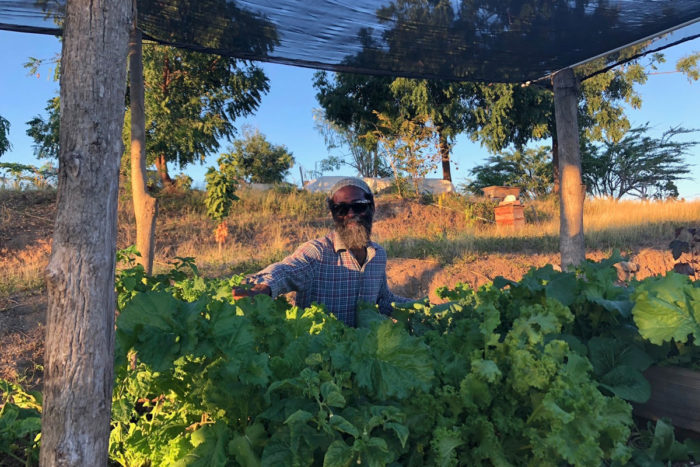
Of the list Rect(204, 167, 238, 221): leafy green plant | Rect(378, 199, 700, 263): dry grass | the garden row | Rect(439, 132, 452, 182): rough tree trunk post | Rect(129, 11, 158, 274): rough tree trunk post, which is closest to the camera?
the garden row

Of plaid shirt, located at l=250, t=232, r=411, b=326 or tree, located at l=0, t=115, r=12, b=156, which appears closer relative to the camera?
plaid shirt, located at l=250, t=232, r=411, b=326

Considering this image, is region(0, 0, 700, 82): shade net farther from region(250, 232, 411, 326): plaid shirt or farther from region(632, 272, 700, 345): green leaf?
region(632, 272, 700, 345): green leaf

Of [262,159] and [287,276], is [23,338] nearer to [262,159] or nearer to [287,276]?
[287,276]

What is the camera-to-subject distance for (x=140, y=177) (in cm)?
453

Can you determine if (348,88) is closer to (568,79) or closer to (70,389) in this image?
(568,79)

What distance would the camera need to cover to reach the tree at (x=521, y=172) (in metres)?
24.0

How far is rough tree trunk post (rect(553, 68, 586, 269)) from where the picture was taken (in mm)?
5152

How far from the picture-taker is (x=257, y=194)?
1631 centimetres

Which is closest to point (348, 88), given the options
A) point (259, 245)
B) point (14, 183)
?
point (259, 245)

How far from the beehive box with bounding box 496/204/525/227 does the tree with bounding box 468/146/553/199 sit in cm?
1161

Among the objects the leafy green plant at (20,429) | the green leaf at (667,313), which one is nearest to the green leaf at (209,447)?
the leafy green plant at (20,429)

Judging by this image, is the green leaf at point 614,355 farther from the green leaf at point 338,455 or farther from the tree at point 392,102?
the tree at point 392,102

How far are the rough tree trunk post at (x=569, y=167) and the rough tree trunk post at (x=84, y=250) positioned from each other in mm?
5027

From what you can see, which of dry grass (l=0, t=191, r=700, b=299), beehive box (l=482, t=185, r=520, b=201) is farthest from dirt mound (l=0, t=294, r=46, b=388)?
beehive box (l=482, t=185, r=520, b=201)
